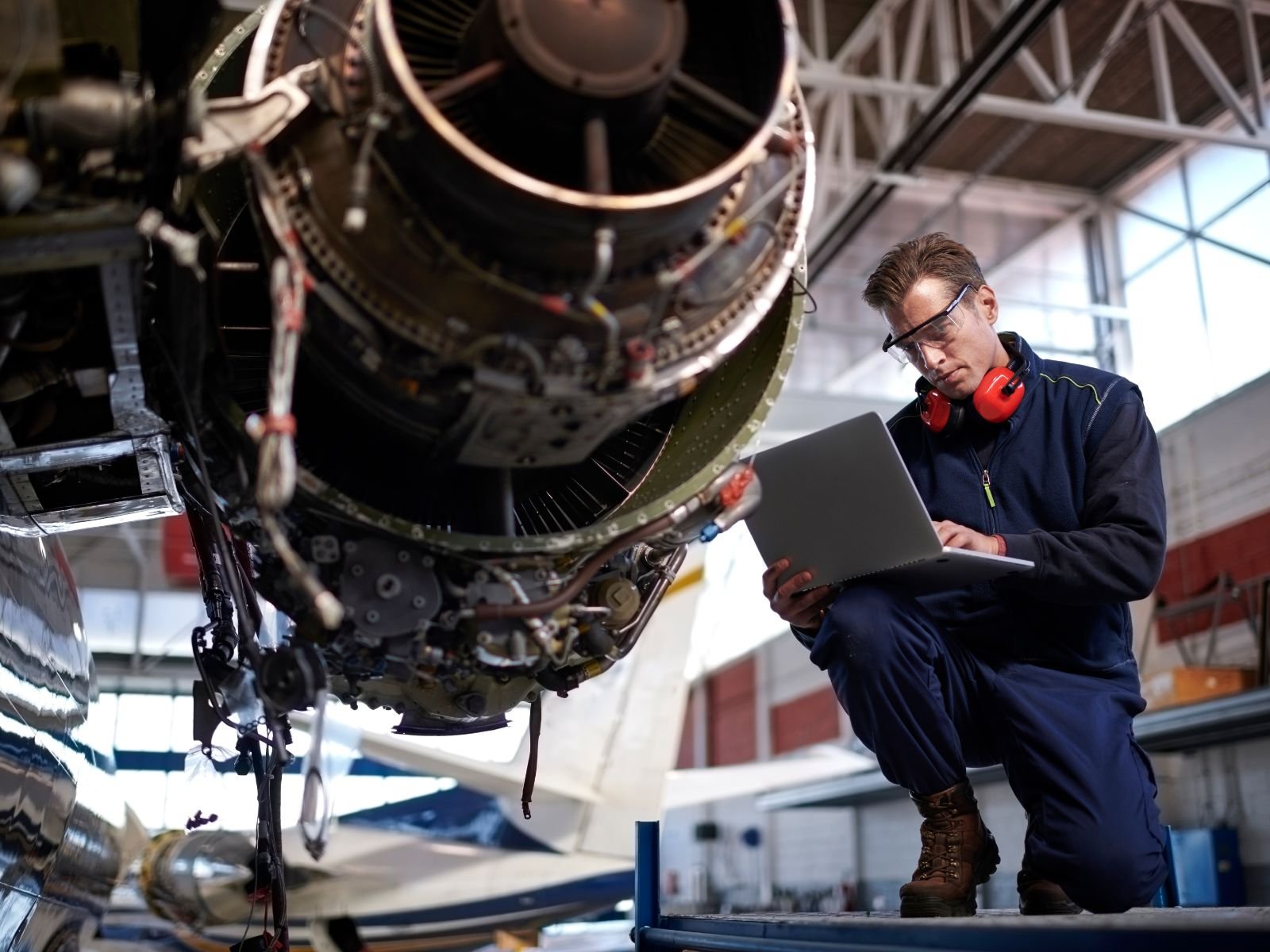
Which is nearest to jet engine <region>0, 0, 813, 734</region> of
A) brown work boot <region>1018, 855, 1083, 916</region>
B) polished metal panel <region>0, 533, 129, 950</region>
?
polished metal panel <region>0, 533, 129, 950</region>

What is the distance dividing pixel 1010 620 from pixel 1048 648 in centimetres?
13

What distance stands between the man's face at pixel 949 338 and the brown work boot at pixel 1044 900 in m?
1.38

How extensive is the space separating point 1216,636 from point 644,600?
39.3 feet

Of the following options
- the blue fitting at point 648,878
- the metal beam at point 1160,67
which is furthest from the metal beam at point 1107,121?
the blue fitting at point 648,878

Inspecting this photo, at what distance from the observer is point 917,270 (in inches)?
A: 138

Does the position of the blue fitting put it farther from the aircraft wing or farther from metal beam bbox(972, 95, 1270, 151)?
metal beam bbox(972, 95, 1270, 151)

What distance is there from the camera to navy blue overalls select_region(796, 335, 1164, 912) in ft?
9.86

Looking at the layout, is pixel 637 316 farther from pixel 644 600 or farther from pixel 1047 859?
pixel 1047 859

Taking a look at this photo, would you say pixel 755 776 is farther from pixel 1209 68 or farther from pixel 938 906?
pixel 938 906

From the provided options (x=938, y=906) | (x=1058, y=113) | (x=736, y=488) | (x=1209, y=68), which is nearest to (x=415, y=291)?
(x=736, y=488)

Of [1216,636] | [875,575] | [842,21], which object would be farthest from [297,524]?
[842,21]

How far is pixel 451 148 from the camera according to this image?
6.21 feet

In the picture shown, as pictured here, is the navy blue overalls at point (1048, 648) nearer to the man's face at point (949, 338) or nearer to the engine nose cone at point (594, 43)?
the man's face at point (949, 338)

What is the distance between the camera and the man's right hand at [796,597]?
3.36 meters
